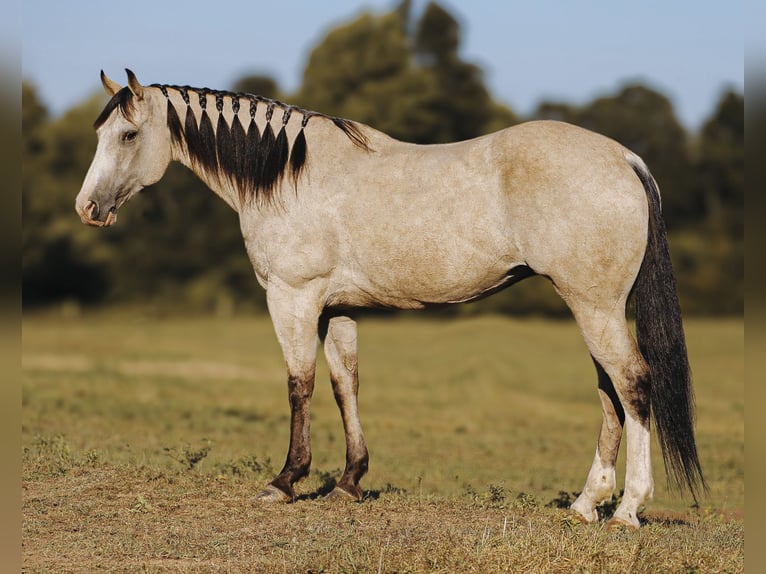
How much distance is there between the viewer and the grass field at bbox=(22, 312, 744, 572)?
5.89 metres

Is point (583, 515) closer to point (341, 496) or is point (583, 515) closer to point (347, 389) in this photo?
point (341, 496)

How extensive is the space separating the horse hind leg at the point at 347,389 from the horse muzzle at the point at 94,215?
2039 mm

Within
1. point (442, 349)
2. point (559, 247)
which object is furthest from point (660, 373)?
point (442, 349)

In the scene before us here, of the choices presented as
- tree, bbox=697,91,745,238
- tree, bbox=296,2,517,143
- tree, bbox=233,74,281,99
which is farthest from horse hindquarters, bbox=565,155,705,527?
tree, bbox=233,74,281,99

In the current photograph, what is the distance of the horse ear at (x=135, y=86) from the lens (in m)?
7.66

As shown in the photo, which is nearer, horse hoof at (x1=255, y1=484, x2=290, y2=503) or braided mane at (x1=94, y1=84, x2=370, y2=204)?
horse hoof at (x1=255, y1=484, x2=290, y2=503)

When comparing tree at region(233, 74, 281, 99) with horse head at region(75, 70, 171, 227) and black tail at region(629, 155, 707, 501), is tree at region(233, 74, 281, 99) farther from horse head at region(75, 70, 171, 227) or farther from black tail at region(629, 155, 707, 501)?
black tail at region(629, 155, 707, 501)

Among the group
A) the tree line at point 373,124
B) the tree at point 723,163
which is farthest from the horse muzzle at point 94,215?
the tree at point 723,163

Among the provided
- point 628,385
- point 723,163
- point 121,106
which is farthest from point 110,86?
point 723,163

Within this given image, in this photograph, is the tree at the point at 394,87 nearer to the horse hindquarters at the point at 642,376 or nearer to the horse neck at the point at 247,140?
the horse neck at the point at 247,140

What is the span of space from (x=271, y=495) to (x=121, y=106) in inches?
136

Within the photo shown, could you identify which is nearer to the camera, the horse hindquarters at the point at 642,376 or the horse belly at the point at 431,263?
the horse hindquarters at the point at 642,376

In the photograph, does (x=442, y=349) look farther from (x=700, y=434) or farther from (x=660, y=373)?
(x=660, y=373)

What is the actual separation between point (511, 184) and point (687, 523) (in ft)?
11.5
